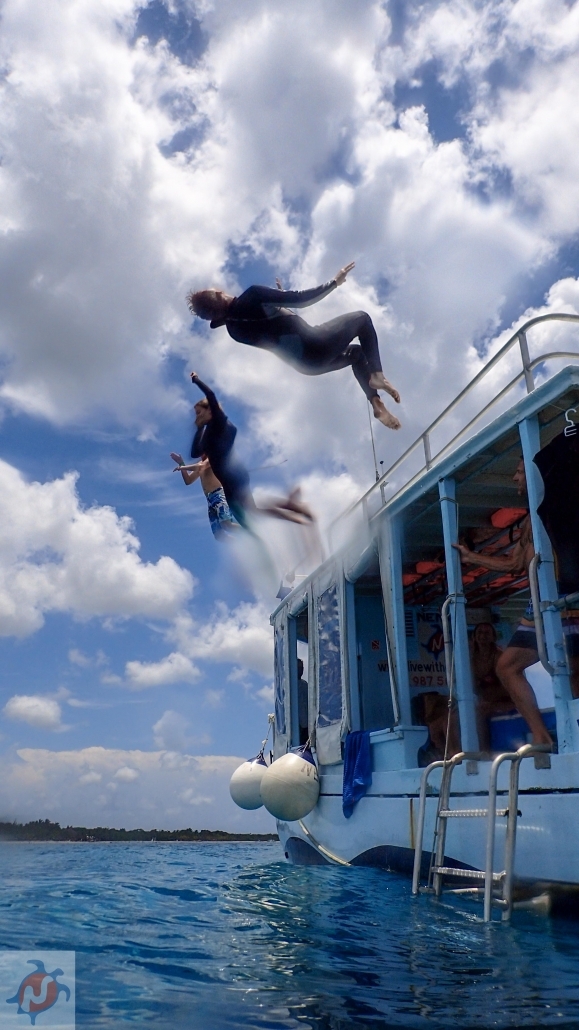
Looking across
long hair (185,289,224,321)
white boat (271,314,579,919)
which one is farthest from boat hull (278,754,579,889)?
long hair (185,289,224,321)

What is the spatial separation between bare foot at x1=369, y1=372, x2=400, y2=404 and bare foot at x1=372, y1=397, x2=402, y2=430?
10 cm

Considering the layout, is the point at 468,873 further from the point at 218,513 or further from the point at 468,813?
the point at 218,513

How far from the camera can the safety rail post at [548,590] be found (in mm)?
5285

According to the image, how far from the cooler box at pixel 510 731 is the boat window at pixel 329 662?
256cm

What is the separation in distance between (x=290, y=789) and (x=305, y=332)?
641 cm

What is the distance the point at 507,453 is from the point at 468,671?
6.76 feet

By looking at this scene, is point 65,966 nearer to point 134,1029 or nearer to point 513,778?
point 134,1029

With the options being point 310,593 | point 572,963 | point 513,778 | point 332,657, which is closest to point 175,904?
point 513,778

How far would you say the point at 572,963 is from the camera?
12.5 ft

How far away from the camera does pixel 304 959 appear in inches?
154

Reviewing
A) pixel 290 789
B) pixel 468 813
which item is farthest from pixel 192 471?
pixel 290 789

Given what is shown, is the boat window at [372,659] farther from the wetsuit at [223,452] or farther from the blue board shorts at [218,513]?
the wetsuit at [223,452]

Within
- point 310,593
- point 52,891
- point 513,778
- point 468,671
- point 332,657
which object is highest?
point 310,593

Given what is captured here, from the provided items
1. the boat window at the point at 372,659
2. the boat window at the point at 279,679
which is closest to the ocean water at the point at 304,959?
the boat window at the point at 372,659
